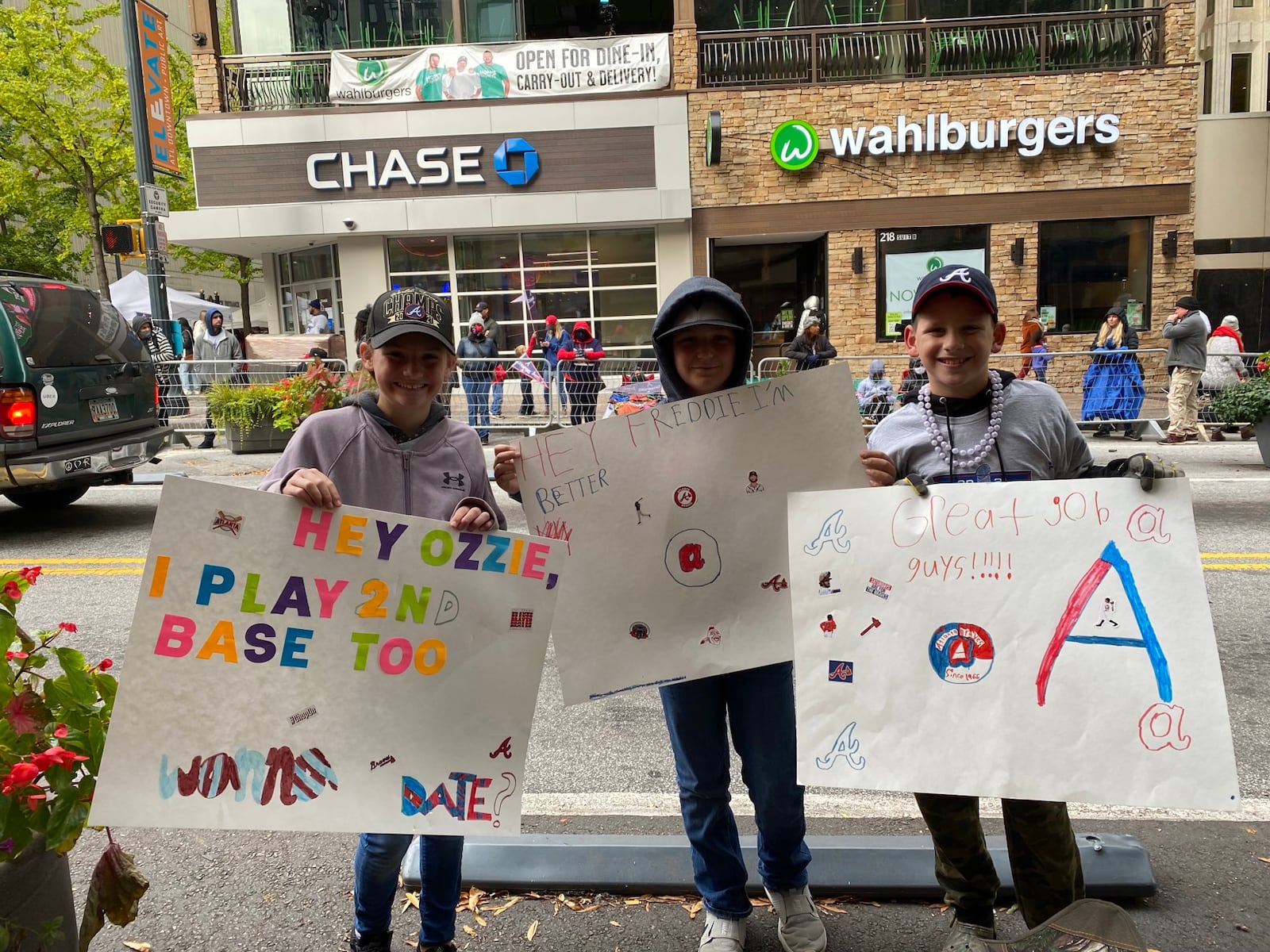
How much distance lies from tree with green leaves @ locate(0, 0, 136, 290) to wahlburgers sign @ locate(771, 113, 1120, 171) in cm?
1733

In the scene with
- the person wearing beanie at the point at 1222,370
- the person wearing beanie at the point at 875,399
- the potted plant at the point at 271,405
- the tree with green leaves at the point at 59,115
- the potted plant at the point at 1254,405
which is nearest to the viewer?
the potted plant at the point at 1254,405

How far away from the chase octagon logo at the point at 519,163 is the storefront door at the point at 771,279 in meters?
4.27

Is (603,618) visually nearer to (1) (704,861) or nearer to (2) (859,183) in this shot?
(1) (704,861)

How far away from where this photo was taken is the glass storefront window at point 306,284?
1978 centimetres

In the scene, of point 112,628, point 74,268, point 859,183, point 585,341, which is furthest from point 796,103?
point 74,268

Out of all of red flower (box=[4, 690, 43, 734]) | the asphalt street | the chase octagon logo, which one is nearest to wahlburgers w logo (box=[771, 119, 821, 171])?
the chase octagon logo

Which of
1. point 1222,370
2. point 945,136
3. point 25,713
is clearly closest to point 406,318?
point 25,713

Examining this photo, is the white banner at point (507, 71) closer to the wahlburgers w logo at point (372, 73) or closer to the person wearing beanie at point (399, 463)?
the wahlburgers w logo at point (372, 73)

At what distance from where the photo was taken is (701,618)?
2.46m

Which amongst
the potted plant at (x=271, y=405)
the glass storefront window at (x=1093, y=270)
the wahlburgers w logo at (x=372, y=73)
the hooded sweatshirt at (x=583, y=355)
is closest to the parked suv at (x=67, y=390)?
the potted plant at (x=271, y=405)

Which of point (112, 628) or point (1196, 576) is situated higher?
point (1196, 576)

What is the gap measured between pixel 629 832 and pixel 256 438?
37.8 feet

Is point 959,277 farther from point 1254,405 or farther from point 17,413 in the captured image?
point 1254,405

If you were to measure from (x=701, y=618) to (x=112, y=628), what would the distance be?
477 cm
